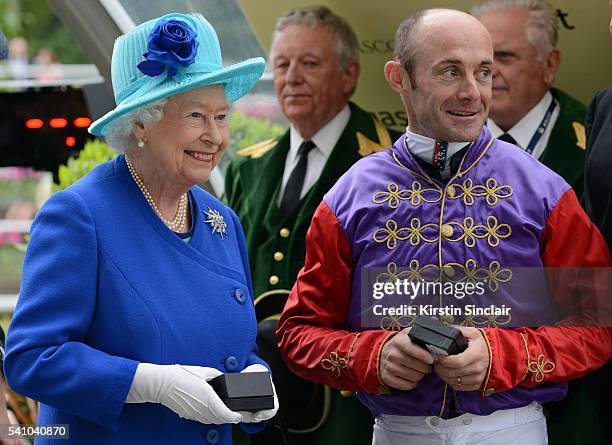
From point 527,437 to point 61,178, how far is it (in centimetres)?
348

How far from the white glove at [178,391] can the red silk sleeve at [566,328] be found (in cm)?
77

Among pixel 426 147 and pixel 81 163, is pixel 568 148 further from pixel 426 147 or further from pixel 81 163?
pixel 81 163

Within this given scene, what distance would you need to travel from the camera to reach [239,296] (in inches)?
118

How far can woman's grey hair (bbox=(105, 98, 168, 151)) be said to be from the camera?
2879 millimetres

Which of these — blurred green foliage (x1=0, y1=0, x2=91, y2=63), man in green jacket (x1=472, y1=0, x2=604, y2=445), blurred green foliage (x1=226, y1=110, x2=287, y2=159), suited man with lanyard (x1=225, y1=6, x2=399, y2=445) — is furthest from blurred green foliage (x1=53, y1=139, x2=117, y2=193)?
blurred green foliage (x1=0, y1=0, x2=91, y2=63)

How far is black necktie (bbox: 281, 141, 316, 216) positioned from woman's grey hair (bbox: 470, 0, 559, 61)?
92 cm

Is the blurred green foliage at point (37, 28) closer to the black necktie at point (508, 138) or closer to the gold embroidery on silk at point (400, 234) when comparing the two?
the black necktie at point (508, 138)

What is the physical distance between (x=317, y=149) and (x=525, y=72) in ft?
3.03

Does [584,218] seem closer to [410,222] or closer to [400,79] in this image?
[410,222]

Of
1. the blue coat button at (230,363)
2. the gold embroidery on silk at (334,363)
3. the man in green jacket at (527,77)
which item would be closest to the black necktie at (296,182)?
the man in green jacket at (527,77)

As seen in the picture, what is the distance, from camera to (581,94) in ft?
15.1

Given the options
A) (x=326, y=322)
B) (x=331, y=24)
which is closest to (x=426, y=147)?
(x=326, y=322)

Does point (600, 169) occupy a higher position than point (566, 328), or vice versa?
point (600, 169)

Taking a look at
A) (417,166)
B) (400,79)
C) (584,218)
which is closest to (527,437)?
(584,218)
